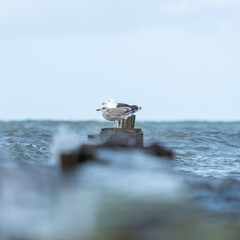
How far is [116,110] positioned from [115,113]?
88mm

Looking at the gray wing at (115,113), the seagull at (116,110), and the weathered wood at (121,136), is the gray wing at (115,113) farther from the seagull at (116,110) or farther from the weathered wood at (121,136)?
the weathered wood at (121,136)

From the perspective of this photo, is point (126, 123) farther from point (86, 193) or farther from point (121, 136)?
point (86, 193)

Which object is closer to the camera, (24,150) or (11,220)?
(11,220)

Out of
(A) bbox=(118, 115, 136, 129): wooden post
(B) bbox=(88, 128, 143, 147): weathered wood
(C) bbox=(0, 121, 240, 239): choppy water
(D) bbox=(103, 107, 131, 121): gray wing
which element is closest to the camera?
(C) bbox=(0, 121, 240, 239): choppy water

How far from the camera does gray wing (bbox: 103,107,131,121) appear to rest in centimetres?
1344

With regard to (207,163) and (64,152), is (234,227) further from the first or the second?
(207,163)

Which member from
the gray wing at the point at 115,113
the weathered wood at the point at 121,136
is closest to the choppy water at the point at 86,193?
the weathered wood at the point at 121,136

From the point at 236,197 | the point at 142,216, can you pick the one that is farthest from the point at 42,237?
the point at 236,197

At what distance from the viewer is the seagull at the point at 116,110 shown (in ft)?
44.2

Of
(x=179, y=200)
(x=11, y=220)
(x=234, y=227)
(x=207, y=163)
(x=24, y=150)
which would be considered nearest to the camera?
(x=11, y=220)

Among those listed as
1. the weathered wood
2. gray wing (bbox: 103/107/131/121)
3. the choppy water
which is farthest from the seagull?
the choppy water

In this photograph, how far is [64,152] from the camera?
9.23 m

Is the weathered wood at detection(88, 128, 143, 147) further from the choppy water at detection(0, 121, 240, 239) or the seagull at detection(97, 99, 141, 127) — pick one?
the choppy water at detection(0, 121, 240, 239)

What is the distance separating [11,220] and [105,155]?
4.27 m
